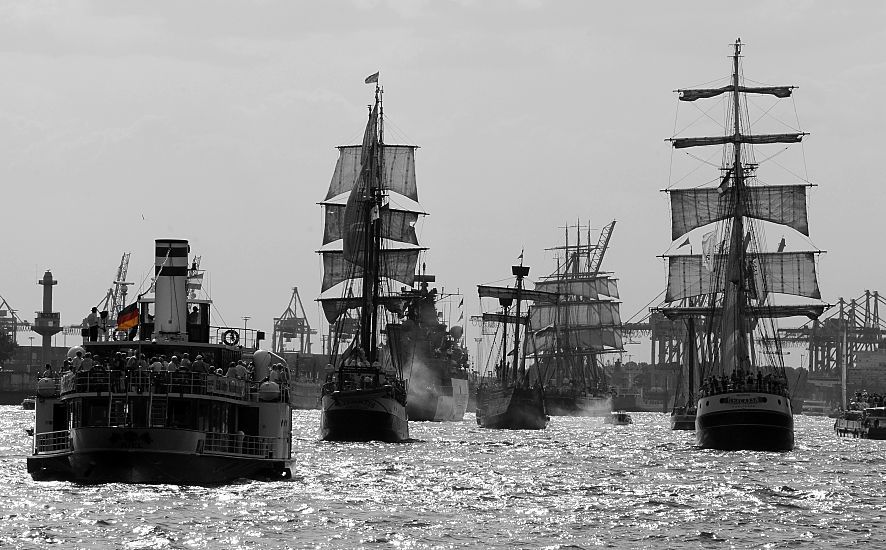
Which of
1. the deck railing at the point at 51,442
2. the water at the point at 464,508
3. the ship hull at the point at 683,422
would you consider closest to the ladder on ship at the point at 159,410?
the water at the point at 464,508

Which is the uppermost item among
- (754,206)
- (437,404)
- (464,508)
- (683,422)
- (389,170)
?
(389,170)

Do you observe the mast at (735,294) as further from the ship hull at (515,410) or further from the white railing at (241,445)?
the white railing at (241,445)

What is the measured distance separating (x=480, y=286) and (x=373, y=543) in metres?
124

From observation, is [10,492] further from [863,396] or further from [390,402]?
[863,396]

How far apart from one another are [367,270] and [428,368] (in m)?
74.6

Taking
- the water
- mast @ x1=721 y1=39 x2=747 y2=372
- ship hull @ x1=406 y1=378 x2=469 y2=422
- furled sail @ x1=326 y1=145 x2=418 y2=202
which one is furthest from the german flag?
ship hull @ x1=406 y1=378 x2=469 y2=422

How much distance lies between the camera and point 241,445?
57375 millimetres

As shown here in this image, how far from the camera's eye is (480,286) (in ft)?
550

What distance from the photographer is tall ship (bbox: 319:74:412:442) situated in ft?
333

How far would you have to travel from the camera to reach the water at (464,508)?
44781 mm

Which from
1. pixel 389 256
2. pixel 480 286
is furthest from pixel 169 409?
pixel 480 286

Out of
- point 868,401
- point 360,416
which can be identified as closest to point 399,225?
point 868,401

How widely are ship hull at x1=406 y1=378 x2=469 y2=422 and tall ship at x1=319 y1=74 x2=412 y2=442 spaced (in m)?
11.4

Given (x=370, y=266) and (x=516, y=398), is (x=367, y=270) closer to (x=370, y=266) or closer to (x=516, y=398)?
(x=370, y=266)
